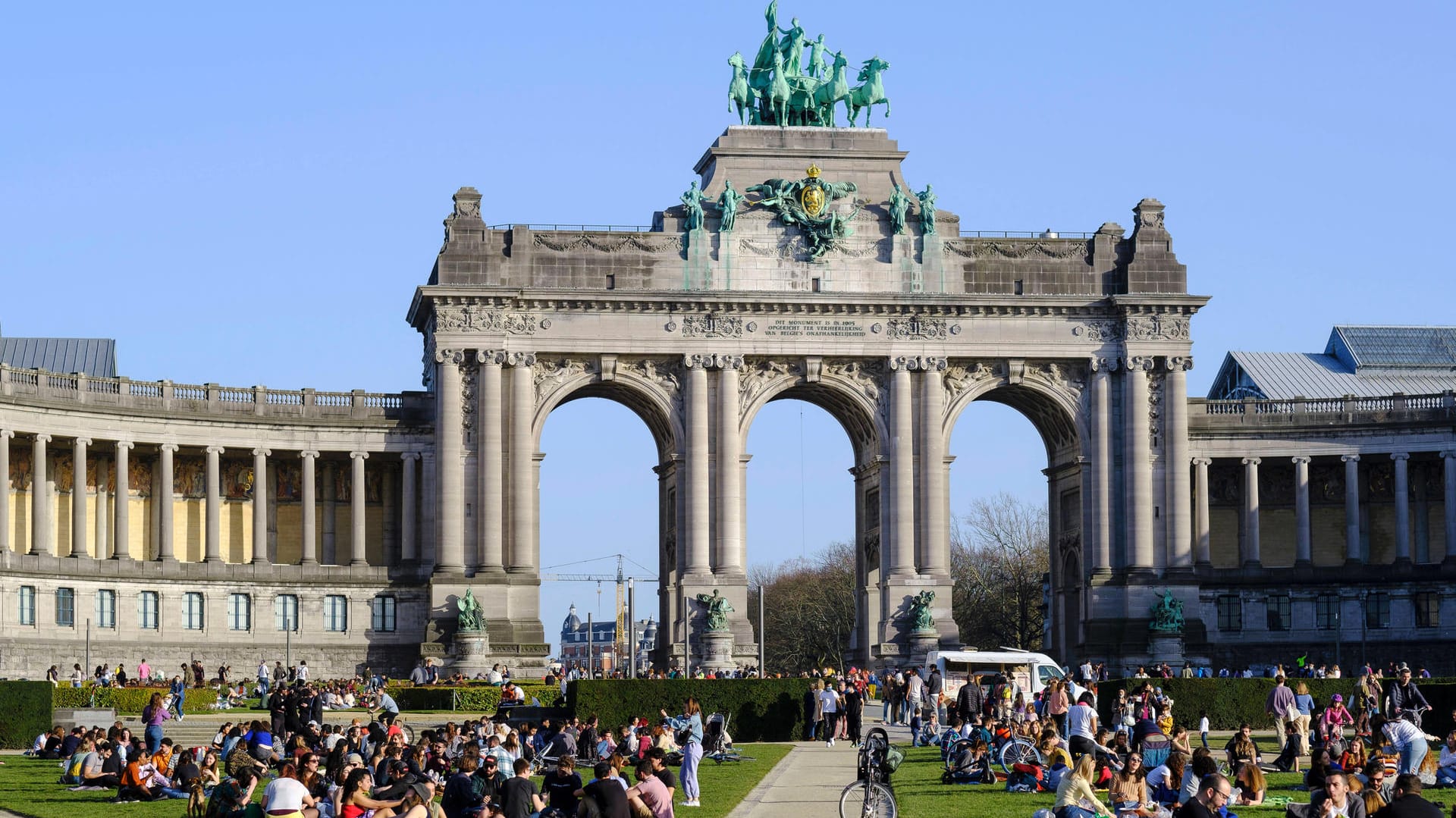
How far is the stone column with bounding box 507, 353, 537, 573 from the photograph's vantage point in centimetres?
9350

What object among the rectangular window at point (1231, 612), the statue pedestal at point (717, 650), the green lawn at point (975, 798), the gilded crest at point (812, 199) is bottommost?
the green lawn at point (975, 798)

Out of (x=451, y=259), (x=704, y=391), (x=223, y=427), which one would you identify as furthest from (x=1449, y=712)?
(x=223, y=427)

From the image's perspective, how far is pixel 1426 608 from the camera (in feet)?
326

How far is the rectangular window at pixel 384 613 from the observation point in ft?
315

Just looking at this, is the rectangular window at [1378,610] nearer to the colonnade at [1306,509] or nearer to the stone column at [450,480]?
the colonnade at [1306,509]

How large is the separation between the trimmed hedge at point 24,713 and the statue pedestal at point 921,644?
3985cm

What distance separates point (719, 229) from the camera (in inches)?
3728

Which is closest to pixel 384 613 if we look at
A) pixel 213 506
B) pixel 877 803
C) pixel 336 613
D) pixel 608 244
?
pixel 336 613

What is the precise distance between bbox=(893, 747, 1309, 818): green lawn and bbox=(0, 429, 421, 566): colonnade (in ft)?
157

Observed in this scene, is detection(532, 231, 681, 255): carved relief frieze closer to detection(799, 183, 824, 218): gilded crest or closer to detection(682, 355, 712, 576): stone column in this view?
detection(682, 355, 712, 576): stone column

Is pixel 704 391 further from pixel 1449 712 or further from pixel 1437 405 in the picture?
pixel 1449 712

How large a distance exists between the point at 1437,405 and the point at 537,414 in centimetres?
3996

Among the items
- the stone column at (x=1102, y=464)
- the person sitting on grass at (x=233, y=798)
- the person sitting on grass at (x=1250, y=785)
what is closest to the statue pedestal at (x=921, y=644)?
the stone column at (x=1102, y=464)

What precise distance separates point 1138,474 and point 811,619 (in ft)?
188
